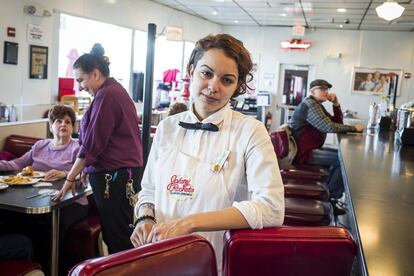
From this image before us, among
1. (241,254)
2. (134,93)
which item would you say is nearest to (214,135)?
(241,254)

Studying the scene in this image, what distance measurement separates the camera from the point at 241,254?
3.58ft

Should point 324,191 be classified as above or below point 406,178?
below

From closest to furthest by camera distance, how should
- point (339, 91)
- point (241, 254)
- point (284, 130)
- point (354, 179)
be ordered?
point (241, 254), point (354, 179), point (284, 130), point (339, 91)

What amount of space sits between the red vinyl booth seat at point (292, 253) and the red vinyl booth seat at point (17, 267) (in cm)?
158

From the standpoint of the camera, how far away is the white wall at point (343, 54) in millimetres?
10805

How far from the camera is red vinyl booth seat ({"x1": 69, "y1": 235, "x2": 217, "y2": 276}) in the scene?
0.85m

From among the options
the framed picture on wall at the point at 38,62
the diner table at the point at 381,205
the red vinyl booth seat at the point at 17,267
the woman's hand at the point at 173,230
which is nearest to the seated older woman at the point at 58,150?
the red vinyl booth seat at the point at 17,267

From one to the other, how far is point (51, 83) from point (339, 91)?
24.6 feet

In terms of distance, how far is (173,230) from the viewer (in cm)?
115

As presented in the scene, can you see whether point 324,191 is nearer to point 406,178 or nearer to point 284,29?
point 406,178

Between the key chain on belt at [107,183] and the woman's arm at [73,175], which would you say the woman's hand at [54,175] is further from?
the key chain on belt at [107,183]

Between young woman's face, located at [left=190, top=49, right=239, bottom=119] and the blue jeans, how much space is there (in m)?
3.24

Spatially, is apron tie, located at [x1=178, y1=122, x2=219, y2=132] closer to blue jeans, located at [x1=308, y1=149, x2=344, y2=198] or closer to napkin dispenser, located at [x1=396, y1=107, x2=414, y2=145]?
napkin dispenser, located at [x1=396, y1=107, x2=414, y2=145]

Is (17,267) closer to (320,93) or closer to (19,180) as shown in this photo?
(19,180)
